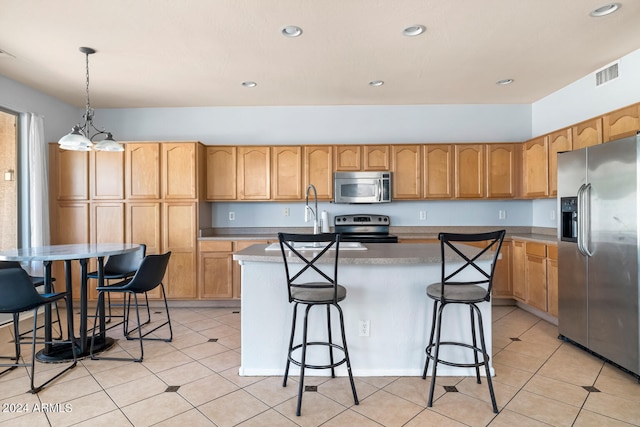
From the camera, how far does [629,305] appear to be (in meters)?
2.46

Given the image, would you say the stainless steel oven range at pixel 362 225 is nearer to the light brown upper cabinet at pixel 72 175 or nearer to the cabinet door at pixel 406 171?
the cabinet door at pixel 406 171

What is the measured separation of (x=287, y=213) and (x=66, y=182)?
278cm

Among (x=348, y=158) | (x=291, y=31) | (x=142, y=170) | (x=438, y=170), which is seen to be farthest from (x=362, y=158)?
(x=142, y=170)

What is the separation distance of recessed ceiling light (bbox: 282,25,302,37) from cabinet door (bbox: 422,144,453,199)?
238 centimetres

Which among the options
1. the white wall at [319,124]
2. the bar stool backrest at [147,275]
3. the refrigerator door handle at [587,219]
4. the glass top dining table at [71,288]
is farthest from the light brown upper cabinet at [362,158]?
the glass top dining table at [71,288]

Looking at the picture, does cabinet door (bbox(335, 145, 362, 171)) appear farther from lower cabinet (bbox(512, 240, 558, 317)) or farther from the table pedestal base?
the table pedestal base

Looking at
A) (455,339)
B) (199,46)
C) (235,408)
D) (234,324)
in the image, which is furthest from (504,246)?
(199,46)

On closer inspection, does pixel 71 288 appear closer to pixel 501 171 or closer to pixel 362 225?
pixel 362 225

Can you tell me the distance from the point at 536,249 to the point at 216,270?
374 cm

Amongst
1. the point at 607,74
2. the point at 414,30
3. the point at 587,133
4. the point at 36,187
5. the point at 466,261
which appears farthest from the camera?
the point at 36,187

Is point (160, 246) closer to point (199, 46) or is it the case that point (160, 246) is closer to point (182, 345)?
point (182, 345)

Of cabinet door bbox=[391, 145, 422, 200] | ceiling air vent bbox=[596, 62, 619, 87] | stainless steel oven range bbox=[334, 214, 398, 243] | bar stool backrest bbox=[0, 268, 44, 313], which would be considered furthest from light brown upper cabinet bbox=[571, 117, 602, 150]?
bar stool backrest bbox=[0, 268, 44, 313]

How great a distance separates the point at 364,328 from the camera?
2.50 metres

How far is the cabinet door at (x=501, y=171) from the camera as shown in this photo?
4.49 metres
